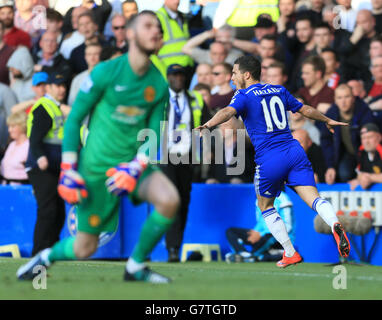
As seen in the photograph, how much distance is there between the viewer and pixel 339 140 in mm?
12523

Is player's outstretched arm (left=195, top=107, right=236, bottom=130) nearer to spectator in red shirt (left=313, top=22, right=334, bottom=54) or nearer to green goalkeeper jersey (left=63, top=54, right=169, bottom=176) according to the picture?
green goalkeeper jersey (left=63, top=54, right=169, bottom=176)

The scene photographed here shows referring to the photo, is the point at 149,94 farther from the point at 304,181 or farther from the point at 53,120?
the point at 53,120

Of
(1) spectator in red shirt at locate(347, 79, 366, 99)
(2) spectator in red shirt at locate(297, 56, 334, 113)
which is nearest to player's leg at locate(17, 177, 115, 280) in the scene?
(2) spectator in red shirt at locate(297, 56, 334, 113)

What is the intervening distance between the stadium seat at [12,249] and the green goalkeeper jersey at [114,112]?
6.59m

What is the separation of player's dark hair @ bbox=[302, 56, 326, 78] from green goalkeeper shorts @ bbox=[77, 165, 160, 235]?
678cm

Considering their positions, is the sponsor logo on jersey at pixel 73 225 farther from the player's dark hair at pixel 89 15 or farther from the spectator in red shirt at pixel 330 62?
the spectator in red shirt at pixel 330 62

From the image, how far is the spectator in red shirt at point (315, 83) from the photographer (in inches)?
517

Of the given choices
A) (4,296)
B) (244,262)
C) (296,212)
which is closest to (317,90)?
(296,212)

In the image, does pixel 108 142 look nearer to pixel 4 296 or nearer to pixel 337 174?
pixel 4 296

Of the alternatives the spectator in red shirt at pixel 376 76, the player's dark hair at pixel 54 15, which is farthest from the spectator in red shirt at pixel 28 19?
the spectator in red shirt at pixel 376 76

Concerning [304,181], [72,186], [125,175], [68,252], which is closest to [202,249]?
[304,181]

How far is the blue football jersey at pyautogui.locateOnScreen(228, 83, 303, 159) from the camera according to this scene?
9.64 meters

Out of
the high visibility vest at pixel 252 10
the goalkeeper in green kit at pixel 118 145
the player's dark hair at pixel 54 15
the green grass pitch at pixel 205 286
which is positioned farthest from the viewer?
the player's dark hair at pixel 54 15

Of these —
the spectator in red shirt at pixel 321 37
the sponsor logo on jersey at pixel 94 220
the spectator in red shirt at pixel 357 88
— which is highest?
the spectator in red shirt at pixel 321 37
